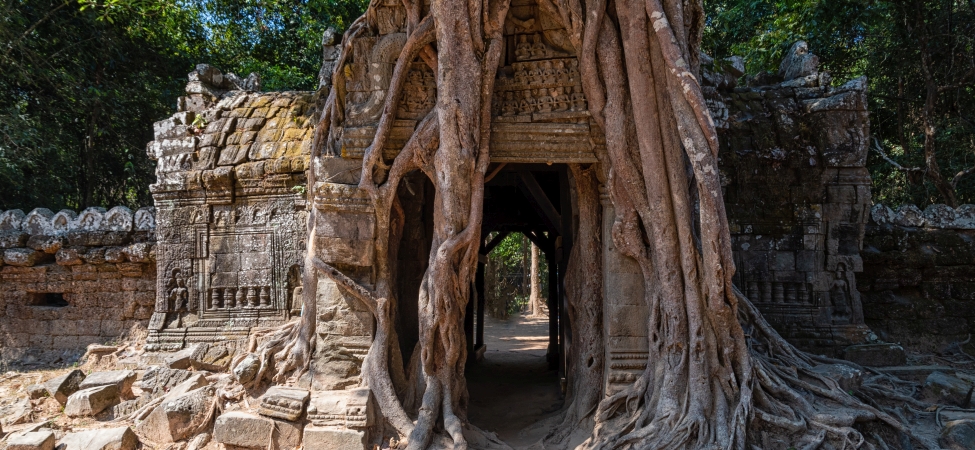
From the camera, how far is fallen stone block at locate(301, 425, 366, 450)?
12.6 feet

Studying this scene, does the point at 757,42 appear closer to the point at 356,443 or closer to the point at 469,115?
the point at 469,115

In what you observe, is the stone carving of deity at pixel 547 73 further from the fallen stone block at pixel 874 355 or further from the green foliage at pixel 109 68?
the green foliage at pixel 109 68

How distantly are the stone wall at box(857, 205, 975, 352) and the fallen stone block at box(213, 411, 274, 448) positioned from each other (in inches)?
226

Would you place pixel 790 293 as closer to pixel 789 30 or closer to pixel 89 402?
pixel 789 30

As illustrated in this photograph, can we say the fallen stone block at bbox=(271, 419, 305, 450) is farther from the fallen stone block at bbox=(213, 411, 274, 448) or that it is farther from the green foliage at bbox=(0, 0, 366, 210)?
the green foliage at bbox=(0, 0, 366, 210)

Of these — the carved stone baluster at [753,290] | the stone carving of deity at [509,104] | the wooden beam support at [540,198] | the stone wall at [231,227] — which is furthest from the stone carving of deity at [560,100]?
the stone wall at [231,227]

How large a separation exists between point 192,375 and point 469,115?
A: 340cm

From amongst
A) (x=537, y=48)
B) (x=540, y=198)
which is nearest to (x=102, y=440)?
(x=537, y=48)

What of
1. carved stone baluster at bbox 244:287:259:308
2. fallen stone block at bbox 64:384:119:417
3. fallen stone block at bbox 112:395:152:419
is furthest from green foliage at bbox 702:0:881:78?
fallen stone block at bbox 64:384:119:417

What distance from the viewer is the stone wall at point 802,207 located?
5.38 metres

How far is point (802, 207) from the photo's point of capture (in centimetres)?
545

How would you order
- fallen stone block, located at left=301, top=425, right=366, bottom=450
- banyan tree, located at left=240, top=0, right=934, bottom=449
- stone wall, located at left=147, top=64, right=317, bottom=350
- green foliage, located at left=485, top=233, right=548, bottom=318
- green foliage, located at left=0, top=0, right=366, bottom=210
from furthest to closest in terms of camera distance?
1. green foliage, located at left=485, top=233, right=548, bottom=318
2. green foliage, located at left=0, top=0, right=366, bottom=210
3. stone wall, located at left=147, top=64, right=317, bottom=350
4. fallen stone block, located at left=301, top=425, right=366, bottom=450
5. banyan tree, located at left=240, top=0, right=934, bottom=449

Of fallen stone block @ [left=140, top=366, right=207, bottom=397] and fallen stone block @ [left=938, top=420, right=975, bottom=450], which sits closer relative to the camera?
fallen stone block @ [left=938, top=420, right=975, bottom=450]

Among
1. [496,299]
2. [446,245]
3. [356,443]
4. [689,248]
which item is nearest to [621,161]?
[689,248]
